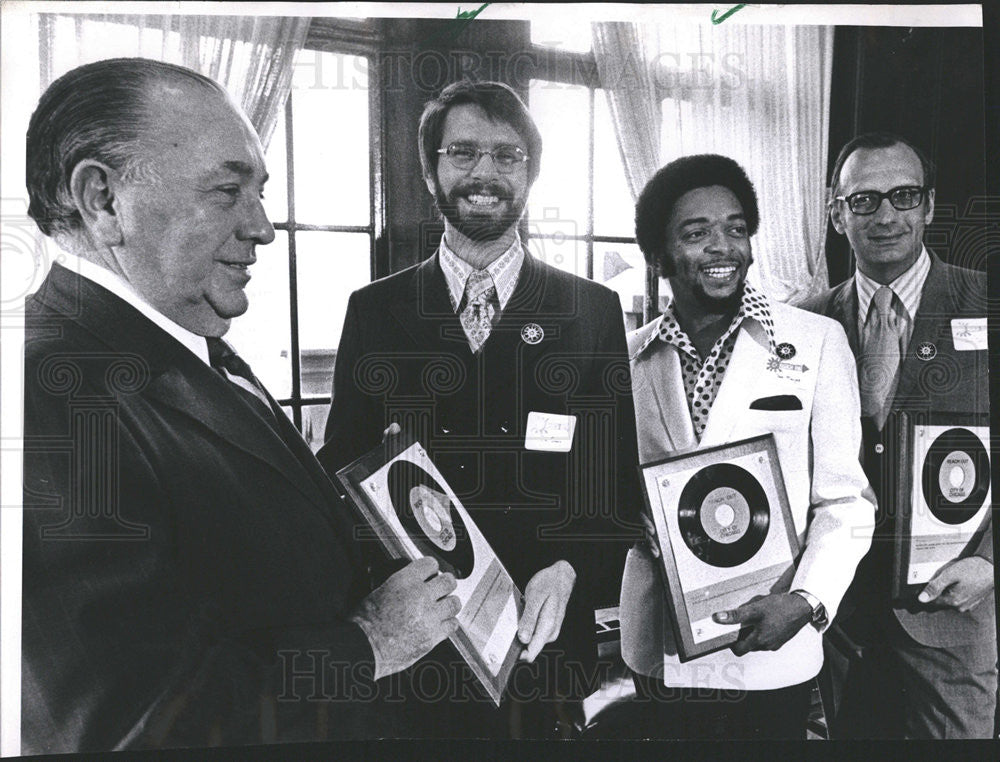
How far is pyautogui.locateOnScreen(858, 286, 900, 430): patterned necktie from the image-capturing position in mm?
2783

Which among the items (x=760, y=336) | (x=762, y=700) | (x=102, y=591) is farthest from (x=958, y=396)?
(x=102, y=591)

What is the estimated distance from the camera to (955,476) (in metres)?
2.82

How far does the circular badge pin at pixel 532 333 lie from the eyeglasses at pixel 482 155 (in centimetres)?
50

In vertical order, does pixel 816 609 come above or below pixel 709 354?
below

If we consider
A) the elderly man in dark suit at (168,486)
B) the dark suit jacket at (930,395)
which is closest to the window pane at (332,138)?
the elderly man in dark suit at (168,486)

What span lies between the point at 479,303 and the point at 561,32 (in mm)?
920

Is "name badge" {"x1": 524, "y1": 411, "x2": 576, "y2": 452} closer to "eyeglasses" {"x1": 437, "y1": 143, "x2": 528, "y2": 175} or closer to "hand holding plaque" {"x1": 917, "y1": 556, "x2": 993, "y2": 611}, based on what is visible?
"eyeglasses" {"x1": 437, "y1": 143, "x2": 528, "y2": 175}

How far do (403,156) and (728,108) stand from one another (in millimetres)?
1071

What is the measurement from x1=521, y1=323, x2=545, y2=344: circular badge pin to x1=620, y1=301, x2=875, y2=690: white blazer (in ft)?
0.98

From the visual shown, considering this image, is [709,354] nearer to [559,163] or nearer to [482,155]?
[559,163]

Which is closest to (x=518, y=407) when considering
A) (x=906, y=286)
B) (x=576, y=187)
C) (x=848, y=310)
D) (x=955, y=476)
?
(x=576, y=187)

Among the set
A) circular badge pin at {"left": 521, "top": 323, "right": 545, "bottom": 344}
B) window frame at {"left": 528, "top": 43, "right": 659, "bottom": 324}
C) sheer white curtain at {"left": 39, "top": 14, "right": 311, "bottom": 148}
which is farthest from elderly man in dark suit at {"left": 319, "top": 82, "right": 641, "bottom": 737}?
sheer white curtain at {"left": 39, "top": 14, "right": 311, "bottom": 148}

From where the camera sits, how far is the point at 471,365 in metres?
2.71

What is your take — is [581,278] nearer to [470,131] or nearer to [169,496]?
[470,131]
